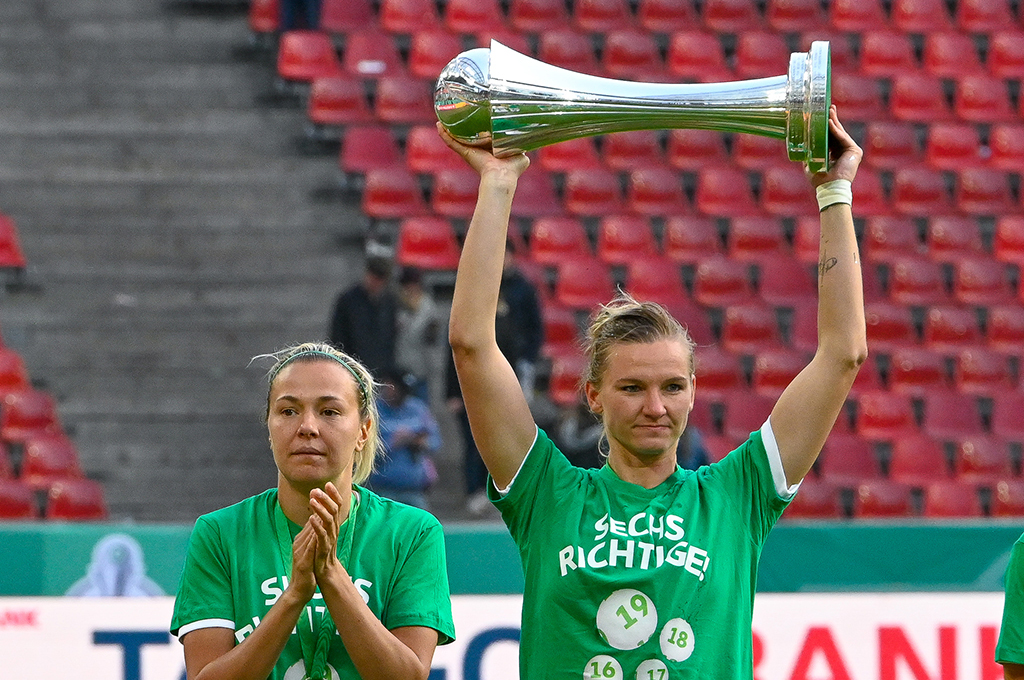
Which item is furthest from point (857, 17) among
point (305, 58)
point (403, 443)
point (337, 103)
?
point (403, 443)

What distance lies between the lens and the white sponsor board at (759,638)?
4379 mm

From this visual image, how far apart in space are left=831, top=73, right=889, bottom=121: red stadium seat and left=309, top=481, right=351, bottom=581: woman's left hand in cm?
813

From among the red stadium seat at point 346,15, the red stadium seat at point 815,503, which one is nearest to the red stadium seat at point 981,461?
the red stadium seat at point 815,503

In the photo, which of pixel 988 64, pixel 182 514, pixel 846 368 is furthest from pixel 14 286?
pixel 846 368

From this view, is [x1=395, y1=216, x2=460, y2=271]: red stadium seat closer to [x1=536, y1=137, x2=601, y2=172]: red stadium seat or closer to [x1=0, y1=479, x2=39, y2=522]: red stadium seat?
[x1=536, y1=137, x2=601, y2=172]: red stadium seat

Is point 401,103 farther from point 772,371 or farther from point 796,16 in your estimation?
point 772,371

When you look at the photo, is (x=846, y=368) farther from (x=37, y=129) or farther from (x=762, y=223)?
(x=37, y=129)

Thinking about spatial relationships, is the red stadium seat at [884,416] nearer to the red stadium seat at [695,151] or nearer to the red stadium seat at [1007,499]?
the red stadium seat at [1007,499]

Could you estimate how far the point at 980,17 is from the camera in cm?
1007

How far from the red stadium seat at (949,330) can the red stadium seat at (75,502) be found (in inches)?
193

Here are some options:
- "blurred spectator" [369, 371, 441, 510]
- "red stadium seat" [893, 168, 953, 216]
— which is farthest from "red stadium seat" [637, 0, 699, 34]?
"blurred spectator" [369, 371, 441, 510]

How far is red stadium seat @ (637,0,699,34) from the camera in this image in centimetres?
1022

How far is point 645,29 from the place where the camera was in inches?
401

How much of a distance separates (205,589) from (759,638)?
237cm
